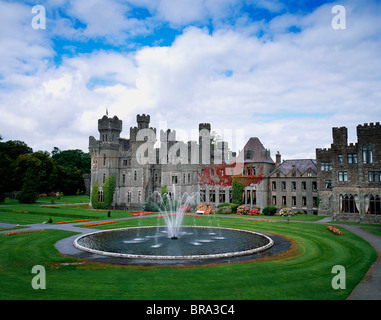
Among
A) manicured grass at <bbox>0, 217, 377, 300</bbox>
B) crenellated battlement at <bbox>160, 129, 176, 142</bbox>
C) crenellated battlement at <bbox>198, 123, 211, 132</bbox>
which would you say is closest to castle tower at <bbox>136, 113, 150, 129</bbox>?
crenellated battlement at <bbox>160, 129, 176, 142</bbox>

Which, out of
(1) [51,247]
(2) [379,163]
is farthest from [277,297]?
(2) [379,163]

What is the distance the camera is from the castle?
37656mm

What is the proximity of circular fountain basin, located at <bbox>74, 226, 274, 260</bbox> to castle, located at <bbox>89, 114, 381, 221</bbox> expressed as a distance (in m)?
18.6

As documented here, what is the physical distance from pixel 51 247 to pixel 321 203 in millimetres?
39872

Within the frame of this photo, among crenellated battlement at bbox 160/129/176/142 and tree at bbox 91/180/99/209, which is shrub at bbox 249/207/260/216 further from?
tree at bbox 91/180/99/209

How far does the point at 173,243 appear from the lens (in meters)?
23.5

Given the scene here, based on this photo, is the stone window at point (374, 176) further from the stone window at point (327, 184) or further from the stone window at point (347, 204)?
the stone window at point (327, 184)

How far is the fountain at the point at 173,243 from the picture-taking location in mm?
19516

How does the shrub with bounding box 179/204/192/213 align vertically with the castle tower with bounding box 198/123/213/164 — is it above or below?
below

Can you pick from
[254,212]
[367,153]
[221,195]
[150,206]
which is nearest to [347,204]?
[367,153]

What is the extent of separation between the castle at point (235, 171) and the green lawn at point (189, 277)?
1901 centimetres

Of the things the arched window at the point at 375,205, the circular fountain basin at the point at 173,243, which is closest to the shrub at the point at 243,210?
the circular fountain basin at the point at 173,243

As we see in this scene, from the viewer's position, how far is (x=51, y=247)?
22.0 m
